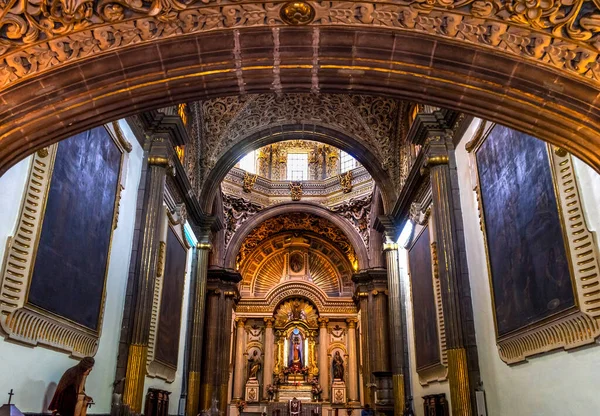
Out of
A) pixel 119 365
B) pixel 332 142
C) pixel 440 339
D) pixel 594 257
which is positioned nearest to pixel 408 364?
pixel 440 339

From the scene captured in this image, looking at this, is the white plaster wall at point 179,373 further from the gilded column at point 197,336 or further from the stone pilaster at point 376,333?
the stone pilaster at point 376,333

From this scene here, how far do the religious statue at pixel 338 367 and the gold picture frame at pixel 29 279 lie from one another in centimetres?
1903

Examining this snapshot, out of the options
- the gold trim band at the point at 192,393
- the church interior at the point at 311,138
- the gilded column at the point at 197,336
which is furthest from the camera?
the gilded column at the point at 197,336

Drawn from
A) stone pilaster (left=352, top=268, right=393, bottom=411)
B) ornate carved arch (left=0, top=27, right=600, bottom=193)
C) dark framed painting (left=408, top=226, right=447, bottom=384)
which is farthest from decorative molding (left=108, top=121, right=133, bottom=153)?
stone pilaster (left=352, top=268, right=393, bottom=411)

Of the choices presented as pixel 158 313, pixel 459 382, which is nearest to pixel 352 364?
pixel 158 313

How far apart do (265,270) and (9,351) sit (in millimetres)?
21368

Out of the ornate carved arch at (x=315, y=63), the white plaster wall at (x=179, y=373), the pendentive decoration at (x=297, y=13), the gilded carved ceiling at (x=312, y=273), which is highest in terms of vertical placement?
the gilded carved ceiling at (x=312, y=273)

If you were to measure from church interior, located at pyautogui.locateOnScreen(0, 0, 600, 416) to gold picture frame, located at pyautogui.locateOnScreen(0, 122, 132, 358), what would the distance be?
0.03 meters

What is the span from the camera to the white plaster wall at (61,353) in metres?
5.90

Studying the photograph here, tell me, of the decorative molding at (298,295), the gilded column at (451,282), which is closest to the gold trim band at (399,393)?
the gilded column at (451,282)

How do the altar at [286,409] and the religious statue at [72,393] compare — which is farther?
the altar at [286,409]

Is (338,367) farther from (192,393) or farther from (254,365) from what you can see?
(192,393)

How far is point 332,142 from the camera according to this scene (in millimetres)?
15961

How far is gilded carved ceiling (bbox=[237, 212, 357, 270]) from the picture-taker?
24891 millimetres
